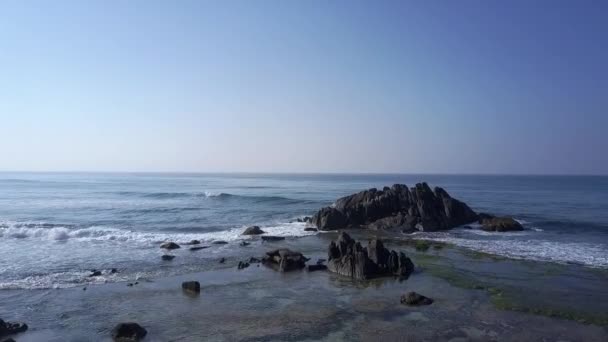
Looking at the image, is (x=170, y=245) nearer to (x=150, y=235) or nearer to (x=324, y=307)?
(x=150, y=235)

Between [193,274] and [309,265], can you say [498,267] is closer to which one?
[309,265]

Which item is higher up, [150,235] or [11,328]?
[11,328]

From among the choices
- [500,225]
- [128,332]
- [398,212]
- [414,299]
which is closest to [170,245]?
[128,332]

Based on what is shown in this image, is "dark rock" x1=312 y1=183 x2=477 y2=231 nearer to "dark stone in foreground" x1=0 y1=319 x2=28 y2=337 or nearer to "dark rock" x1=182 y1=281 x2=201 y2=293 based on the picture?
"dark rock" x1=182 y1=281 x2=201 y2=293

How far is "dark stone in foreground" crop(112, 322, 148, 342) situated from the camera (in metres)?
15.1

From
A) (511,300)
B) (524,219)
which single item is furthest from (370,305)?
(524,219)

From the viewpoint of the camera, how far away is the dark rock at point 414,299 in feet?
63.5

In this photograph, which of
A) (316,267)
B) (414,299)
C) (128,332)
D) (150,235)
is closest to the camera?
(128,332)

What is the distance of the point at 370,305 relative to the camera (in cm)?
1923

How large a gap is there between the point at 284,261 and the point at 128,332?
12786mm

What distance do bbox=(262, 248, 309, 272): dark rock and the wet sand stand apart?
1.00 metres

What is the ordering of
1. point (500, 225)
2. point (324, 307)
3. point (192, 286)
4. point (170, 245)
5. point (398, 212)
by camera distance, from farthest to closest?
point (398, 212), point (500, 225), point (170, 245), point (192, 286), point (324, 307)

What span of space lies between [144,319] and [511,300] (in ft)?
59.4

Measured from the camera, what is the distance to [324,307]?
19.0 m
